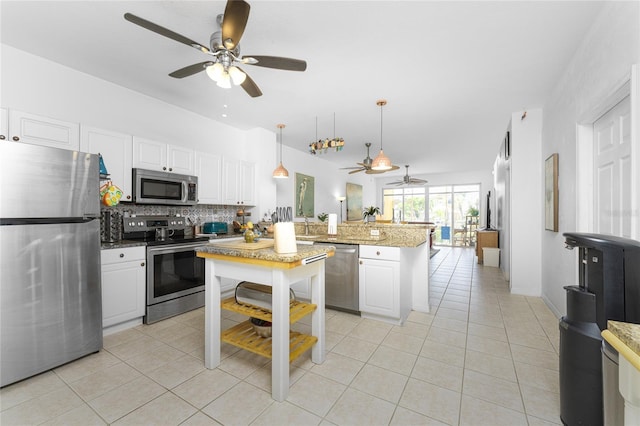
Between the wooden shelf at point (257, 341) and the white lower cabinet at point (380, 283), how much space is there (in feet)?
3.36

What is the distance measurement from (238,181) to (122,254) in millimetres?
2065

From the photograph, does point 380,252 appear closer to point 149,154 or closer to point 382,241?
point 382,241

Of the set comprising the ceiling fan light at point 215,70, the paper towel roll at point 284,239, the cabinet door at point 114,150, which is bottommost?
the paper towel roll at point 284,239

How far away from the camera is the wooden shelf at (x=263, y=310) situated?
5.98 feet

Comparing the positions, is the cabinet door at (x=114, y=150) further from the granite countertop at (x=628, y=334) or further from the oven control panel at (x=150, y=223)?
the granite countertop at (x=628, y=334)

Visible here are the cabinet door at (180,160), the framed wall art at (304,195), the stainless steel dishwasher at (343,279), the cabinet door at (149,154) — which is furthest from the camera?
the framed wall art at (304,195)

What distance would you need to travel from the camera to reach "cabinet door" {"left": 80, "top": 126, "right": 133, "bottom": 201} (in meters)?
2.72

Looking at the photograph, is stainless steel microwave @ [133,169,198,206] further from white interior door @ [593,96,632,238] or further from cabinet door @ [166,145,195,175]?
white interior door @ [593,96,632,238]

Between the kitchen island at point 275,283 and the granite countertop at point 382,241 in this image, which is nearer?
the kitchen island at point 275,283

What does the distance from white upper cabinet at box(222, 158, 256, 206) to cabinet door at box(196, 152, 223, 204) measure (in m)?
0.09

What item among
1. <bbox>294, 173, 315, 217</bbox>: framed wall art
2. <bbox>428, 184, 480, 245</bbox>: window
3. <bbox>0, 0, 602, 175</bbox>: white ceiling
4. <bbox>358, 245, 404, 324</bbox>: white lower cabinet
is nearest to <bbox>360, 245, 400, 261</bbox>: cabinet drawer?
<bbox>358, 245, 404, 324</bbox>: white lower cabinet

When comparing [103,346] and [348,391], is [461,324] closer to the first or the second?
[348,391]

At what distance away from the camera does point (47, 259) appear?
6.36ft

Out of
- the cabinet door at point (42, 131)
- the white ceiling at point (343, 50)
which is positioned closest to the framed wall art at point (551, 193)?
the white ceiling at point (343, 50)
